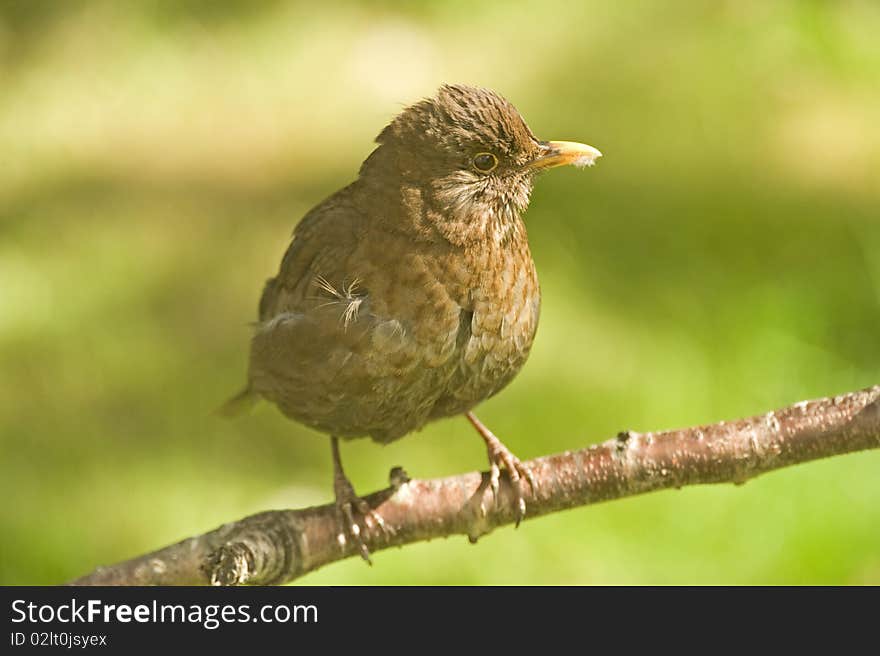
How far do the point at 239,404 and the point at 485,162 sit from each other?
155 cm

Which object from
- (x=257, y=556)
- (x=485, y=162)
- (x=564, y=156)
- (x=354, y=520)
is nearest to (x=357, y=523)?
(x=354, y=520)

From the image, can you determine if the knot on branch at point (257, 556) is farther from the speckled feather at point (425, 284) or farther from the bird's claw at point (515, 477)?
the bird's claw at point (515, 477)

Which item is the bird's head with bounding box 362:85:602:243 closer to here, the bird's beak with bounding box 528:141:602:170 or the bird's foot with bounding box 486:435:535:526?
the bird's beak with bounding box 528:141:602:170

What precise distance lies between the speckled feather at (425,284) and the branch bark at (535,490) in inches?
11.2

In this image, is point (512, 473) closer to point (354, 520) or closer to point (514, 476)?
point (514, 476)

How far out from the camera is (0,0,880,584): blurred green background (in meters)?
5.82

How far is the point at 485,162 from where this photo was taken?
13.3ft

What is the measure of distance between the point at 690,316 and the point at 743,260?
47 centimetres

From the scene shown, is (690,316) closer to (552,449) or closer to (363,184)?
(552,449)

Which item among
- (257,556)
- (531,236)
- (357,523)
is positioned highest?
(531,236)

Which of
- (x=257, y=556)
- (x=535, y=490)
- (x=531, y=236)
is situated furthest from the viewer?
(x=531, y=236)

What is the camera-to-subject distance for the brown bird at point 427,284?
3.98m

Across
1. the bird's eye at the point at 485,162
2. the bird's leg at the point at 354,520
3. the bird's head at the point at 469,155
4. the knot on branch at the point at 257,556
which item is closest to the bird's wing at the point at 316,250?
the bird's head at the point at 469,155
